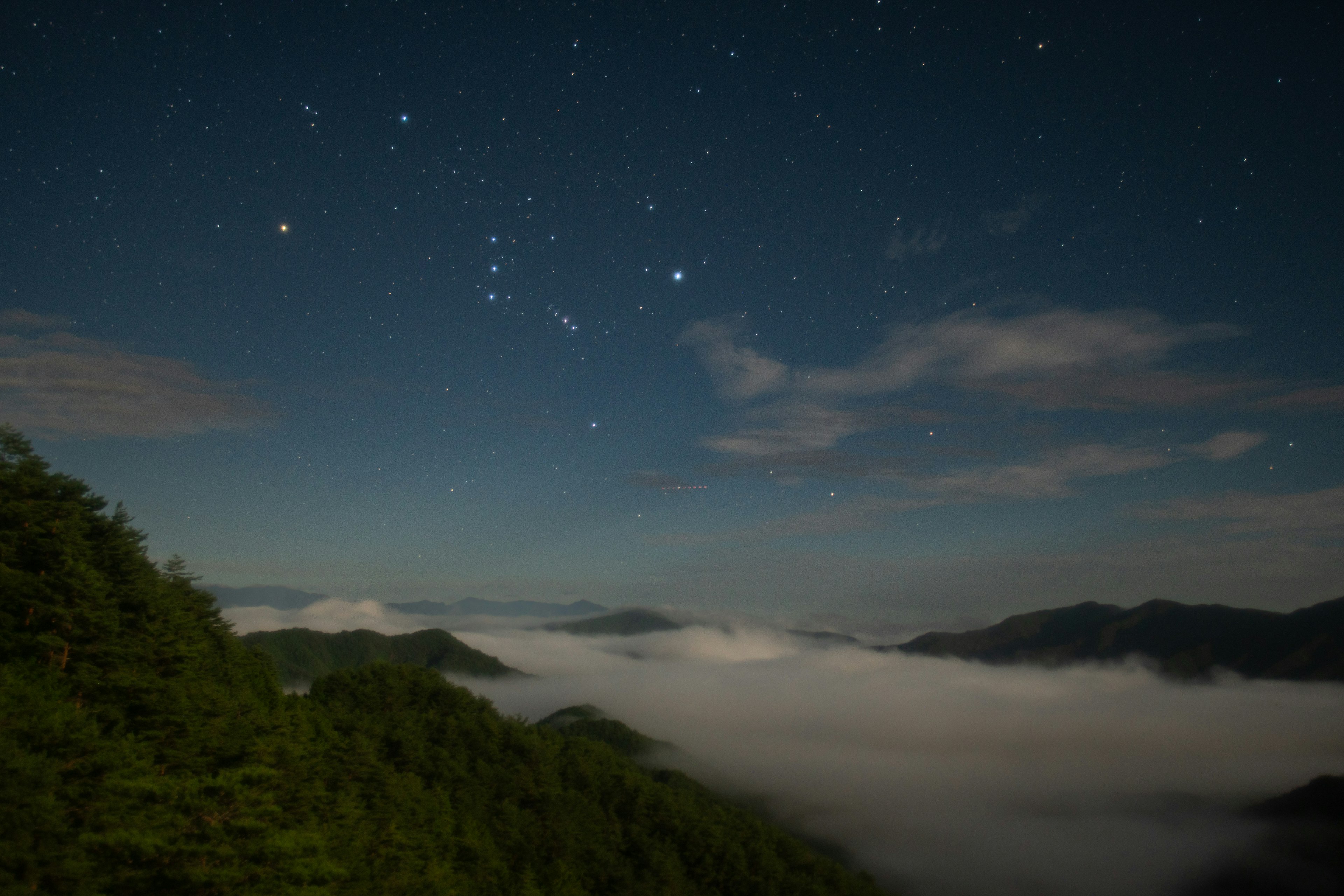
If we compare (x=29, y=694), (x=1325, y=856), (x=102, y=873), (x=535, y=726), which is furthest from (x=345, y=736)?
(x=1325, y=856)

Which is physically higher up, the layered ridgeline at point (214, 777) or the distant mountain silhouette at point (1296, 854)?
the layered ridgeline at point (214, 777)

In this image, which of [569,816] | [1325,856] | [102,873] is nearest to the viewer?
[102,873]

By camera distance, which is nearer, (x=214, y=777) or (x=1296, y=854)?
(x=214, y=777)

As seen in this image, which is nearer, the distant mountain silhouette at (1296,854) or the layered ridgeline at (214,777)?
the layered ridgeline at (214,777)

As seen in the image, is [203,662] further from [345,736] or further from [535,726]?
[535,726]

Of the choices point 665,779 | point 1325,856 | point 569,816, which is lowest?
→ point 1325,856

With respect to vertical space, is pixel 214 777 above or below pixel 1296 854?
above

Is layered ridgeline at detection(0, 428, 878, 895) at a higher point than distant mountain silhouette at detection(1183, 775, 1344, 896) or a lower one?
higher

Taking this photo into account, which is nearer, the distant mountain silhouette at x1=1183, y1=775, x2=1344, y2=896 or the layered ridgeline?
the layered ridgeline
